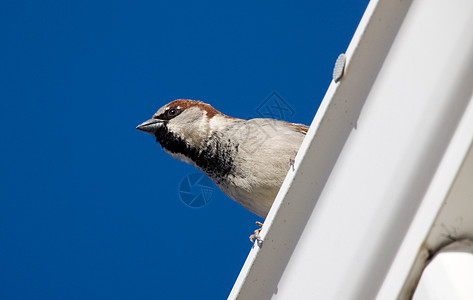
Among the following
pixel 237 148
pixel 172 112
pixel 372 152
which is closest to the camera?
pixel 372 152

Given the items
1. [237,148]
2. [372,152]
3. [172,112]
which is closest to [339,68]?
[372,152]

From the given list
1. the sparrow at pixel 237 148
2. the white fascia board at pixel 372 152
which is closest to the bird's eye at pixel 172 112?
the sparrow at pixel 237 148

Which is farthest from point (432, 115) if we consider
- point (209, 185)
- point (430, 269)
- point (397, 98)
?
point (209, 185)

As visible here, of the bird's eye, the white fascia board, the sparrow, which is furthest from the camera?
the bird's eye

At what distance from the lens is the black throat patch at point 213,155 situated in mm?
2143

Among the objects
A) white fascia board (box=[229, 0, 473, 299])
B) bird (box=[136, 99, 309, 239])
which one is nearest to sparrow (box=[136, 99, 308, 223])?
bird (box=[136, 99, 309, 239])

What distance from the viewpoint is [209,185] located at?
2.60 meters

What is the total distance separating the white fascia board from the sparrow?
1184 millimetres

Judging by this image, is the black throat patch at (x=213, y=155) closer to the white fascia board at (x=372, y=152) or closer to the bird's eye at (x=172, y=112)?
the bird's eye at (x=172, y=112)

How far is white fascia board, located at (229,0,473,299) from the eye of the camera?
657 millimetres

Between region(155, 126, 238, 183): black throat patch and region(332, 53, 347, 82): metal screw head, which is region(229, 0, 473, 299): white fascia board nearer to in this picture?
region(332, 53, 347, 82): metal screw head

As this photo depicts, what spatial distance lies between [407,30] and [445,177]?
19 cm

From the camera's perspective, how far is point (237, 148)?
2.13m

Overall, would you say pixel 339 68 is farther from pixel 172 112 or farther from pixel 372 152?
pixel 172 112
